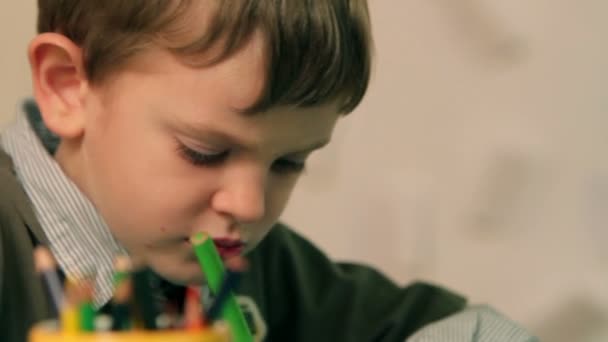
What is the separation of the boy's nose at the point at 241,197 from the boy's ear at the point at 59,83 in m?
0.11

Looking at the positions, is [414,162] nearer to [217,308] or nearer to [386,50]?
[386,50]

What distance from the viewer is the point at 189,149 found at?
54cm

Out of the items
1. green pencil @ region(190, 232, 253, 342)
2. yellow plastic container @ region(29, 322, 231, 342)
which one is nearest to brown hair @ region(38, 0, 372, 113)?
green pencil @ region(190, 232, 253, 342)

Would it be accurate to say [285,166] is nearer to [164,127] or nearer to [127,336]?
[164,127]

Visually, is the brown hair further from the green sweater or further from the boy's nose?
the green sweater

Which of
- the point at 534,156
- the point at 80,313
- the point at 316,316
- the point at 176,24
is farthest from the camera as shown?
the point at 534,156

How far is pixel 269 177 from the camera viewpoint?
1.86 ft

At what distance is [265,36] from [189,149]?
0.08 meters

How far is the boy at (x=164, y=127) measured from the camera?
0.52m

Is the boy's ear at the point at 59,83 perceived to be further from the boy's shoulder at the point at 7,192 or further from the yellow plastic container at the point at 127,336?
the yellow plastic container at the point at 127,336

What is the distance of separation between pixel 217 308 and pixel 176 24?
0.21 m

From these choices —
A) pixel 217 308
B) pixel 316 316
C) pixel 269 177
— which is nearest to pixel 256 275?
pixel 316 316

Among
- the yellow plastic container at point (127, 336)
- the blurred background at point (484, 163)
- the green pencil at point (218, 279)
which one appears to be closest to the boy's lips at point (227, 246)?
the green pencil at point (218, 279)

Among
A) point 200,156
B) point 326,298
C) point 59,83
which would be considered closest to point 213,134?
point 200,156
